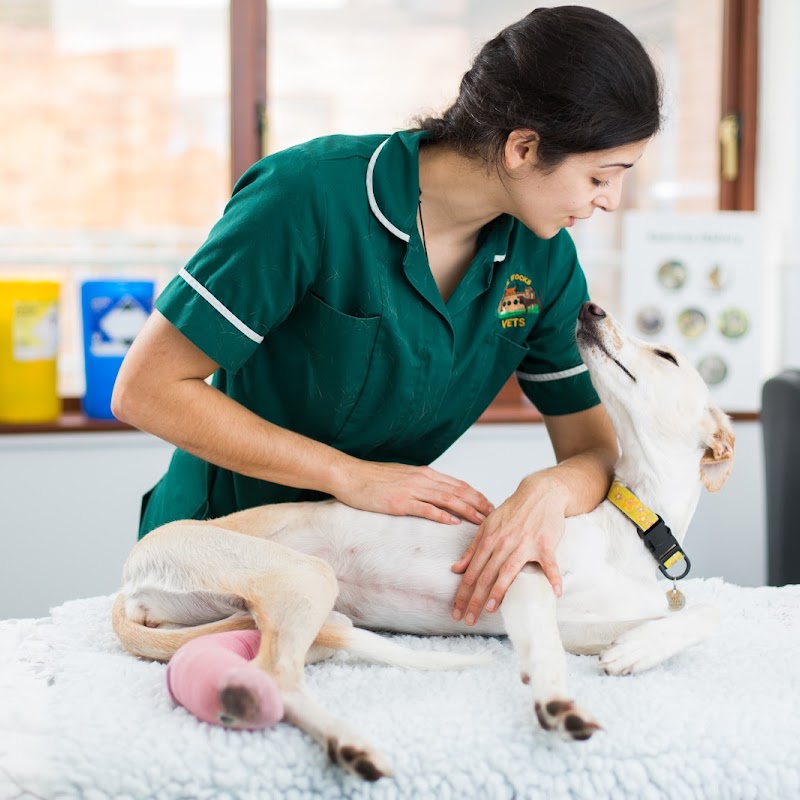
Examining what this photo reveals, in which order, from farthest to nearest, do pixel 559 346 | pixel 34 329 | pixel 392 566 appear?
1. pixel 34 329
2. pixel 559 346
3. pixel 392 566

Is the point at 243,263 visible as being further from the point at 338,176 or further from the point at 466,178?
the point at 466,178

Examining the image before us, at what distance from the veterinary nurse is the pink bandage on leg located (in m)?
0.31

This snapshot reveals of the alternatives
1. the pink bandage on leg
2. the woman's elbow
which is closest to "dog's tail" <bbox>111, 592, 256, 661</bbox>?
the pink bandage on leg

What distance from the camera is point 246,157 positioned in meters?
2.46

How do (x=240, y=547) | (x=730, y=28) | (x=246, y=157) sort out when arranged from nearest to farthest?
(x=240, y=547) → (x=246, y=157) → (x=730, y=28)

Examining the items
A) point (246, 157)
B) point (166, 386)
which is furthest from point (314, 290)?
point (246, 157)

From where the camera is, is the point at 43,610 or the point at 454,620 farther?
the point at 43,610

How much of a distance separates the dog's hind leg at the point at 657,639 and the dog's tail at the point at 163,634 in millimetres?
394

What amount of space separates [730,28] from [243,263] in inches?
79.0

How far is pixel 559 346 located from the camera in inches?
55.4

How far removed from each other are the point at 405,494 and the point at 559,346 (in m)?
0.37

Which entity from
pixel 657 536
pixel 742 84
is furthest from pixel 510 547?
pixel 742 84

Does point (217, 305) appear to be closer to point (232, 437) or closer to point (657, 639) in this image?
point (232, 437)

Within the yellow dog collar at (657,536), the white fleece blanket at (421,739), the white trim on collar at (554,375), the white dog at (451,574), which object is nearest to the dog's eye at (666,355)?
the white dog at (451,574)
